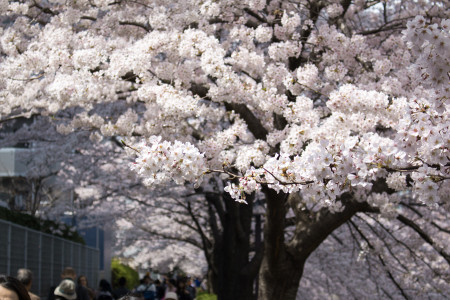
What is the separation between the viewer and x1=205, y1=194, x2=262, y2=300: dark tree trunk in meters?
15.7

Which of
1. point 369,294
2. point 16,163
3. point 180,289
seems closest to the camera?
point 369,294

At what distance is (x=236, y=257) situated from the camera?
52.1ft

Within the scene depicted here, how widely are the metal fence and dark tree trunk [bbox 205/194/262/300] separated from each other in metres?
3.82

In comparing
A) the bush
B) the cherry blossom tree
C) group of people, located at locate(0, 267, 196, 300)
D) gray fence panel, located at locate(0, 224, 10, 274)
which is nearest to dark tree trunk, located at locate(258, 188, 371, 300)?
the cherry blossom tree

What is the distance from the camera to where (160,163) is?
479 cm

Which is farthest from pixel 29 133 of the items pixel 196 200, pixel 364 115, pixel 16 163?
pixel 364 115

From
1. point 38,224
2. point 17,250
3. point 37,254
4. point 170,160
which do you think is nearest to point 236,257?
point 37,254

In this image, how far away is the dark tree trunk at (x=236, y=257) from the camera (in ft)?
51.4

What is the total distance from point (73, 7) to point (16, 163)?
19966mm

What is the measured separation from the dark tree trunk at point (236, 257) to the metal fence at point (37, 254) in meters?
3.82

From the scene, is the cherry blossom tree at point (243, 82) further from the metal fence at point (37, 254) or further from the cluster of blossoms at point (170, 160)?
the metal fence at point (37, 254)

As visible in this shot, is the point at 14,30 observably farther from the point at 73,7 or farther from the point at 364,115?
the point at 364,115

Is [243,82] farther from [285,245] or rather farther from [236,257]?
[236,257]

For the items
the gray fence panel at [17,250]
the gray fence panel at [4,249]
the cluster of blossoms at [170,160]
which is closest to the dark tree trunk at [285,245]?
the gray fence panel at [4,249]
